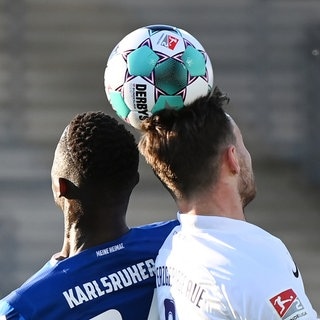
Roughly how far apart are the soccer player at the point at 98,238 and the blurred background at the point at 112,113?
14.8 ft

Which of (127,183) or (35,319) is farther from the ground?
(127,183)

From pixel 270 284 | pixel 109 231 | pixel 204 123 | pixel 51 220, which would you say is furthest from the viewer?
pixel 51 220

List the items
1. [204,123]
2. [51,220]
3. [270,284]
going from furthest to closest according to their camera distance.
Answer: [51,220], [204,123], [270,284]

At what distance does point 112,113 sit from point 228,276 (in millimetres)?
5143

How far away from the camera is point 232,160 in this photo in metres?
2.64

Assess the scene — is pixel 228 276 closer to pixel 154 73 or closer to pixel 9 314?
pixel 9 314

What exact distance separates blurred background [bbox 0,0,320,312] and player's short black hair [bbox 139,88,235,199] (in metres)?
4.74

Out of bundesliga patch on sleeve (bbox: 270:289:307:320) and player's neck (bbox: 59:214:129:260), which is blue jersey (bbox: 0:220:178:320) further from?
bundesliga patch on sleeve (bbox: 270:289:307:320)

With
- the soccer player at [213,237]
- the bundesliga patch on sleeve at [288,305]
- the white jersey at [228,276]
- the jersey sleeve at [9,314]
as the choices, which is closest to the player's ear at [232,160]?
the soccer player at [213,237]

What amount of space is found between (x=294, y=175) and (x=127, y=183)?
4.82 meters

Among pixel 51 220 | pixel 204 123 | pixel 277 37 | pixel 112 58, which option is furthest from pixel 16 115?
pixel 204 123

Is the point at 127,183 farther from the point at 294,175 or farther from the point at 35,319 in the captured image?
the point at 294,175

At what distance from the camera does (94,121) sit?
2.93 m

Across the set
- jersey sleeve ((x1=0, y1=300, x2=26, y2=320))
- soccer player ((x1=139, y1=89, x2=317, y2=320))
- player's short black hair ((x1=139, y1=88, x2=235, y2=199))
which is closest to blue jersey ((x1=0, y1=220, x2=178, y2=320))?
jersey sleeve ((x1=0, y1=300, x2=26, y2=320))
